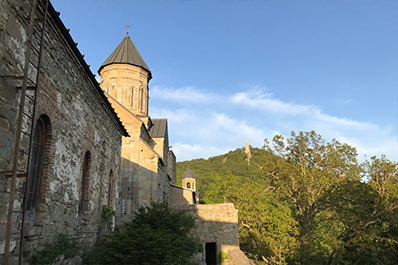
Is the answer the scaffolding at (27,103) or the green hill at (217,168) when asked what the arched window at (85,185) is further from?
the green hill at (217,168)

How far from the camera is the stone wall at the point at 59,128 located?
4094mm

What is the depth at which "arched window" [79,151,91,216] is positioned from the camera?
7.57 metres

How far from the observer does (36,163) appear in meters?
5.38

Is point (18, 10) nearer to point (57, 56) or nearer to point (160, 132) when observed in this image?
point (57, 56)

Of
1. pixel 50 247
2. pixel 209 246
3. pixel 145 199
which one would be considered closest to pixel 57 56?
pixel 50 247

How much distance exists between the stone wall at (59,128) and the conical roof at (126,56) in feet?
51.9

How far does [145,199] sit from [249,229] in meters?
7.99

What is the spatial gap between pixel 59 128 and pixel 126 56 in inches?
767

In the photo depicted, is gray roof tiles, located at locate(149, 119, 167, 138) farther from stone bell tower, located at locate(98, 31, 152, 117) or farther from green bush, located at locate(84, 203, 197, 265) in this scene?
green bush, located at locate(84, 203, 197, 265)

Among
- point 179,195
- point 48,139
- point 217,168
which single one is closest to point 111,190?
point 48,139

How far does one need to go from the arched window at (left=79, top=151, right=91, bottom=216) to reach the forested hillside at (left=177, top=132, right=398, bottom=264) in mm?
14434

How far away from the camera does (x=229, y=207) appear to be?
1680 cm

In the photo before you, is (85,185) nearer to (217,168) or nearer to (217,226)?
(217,226)

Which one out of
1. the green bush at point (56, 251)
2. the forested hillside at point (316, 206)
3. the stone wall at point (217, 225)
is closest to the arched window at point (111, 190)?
the green bush at point (56, 251)
